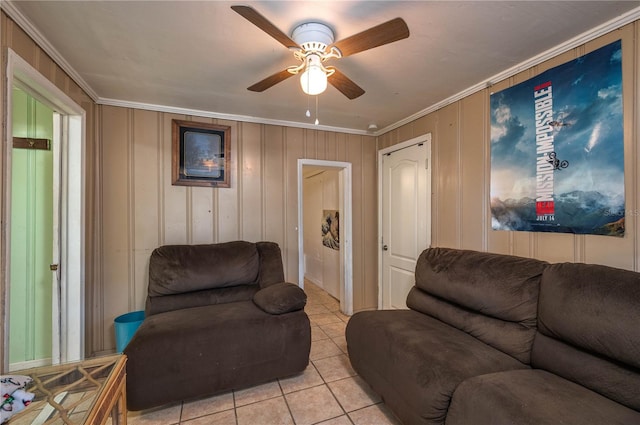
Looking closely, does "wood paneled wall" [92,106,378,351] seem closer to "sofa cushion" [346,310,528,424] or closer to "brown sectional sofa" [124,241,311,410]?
"brown sectional sofa" [124,241,311,410]

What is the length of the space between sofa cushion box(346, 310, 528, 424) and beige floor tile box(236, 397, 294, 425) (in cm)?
61

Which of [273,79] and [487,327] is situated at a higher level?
[273,79]

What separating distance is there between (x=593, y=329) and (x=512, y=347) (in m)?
0.45

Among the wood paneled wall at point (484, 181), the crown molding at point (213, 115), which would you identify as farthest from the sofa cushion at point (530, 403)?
the crown molding at point (213, 115)

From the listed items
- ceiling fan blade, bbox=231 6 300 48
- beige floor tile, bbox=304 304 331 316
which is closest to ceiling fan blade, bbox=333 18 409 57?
ceiling fan blade, bbox=231 6 300 48

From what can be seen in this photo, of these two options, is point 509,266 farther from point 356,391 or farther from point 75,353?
point 75,353

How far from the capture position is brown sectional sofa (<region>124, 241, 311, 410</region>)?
1.81 metres

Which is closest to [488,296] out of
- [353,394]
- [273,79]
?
[353,394]

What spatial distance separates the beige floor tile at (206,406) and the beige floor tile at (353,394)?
79 centimetres

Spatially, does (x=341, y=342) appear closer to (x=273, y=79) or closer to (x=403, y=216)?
(x=403, y=216)

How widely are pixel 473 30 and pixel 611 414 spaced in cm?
201

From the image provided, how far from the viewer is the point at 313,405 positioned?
6.36 ft

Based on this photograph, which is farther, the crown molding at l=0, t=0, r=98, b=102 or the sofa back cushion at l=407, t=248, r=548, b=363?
the sofa back cushion at l=407, t=248, r=548, b=363

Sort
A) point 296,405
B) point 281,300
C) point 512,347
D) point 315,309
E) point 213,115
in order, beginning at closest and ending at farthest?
point 512,347
point 296,405
point 281,300
point 213,115
point 315,309
